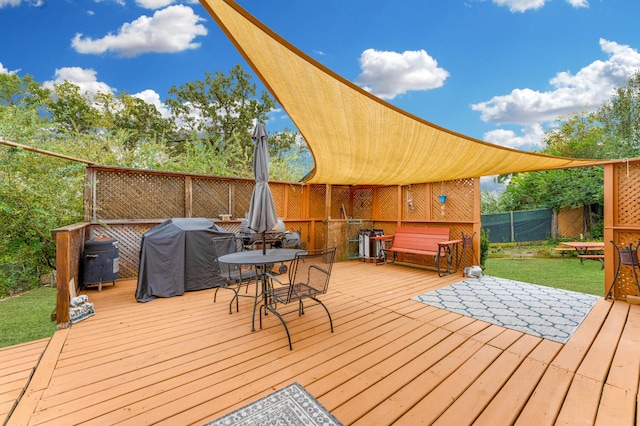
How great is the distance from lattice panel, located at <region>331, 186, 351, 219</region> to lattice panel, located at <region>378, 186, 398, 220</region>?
114 cm

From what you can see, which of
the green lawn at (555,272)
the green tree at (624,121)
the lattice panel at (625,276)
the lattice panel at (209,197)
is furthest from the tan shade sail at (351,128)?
the green tree at (624,121)

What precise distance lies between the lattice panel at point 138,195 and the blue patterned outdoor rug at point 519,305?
5299 millimetres

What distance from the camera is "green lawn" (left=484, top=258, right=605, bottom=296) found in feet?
18.9

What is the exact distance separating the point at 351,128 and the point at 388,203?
4680 mm

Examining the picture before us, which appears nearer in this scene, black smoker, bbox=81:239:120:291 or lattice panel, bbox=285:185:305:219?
black smoker, bbox=81:239:120:291

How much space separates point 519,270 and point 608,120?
431 inches

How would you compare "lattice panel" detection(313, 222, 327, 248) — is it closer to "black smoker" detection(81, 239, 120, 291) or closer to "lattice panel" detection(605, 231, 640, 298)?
"black smoker" detection(81, 239, 120, 291)

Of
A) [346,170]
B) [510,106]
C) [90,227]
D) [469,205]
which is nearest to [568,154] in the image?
[469,205]

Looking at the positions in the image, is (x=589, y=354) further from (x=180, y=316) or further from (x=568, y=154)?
(x=568, y=154)

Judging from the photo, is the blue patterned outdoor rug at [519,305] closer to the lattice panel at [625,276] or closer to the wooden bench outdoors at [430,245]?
the lattice panel at [625,276]

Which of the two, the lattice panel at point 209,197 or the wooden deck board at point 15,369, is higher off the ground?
the lattice panel at point 209,197

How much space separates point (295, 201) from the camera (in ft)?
26.2

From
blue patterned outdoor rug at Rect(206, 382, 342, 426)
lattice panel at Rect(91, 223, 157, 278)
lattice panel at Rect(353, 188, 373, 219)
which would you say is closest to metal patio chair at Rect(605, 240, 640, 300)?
blue patterned outdoor rug at Rect(206, 382, 342, 426)

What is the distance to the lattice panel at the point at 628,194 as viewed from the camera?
162 inches
